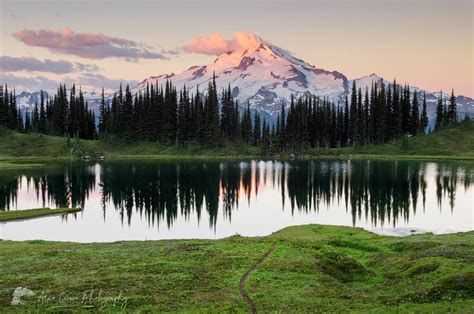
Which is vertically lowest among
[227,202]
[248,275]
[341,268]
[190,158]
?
[227,202]

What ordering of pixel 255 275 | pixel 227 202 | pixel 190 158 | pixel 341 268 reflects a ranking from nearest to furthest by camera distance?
pixel 255 275, pixel 341 268, pixel 227 202, pixel 190 158

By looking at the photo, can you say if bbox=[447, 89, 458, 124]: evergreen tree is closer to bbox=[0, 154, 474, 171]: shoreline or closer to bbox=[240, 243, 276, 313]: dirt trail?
bbox=[0, 154, 474, 171]: shoreline

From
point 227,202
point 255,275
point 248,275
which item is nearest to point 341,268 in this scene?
point 255,275

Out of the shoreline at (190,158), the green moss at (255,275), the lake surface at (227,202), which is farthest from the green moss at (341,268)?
the shoreline at (190,158)

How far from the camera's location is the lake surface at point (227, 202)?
53094mm

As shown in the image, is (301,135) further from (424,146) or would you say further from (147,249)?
(147,249)

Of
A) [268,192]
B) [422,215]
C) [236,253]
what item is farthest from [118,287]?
[268,192]

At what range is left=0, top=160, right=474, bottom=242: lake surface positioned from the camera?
5309 cm

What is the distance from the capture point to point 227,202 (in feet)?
240

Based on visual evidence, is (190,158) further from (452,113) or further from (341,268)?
(341,268)

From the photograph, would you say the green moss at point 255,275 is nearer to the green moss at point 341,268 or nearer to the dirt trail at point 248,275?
the green moss at point 341,268

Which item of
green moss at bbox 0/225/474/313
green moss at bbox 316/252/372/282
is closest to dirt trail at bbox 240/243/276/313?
green moss at bbox 0/225/474/313

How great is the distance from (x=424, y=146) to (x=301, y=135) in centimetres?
5275

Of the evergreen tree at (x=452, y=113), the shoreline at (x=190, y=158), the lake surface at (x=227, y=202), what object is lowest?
the lake surface at (x=227, y=202)
